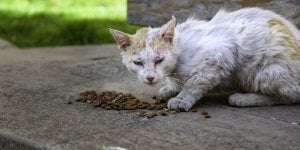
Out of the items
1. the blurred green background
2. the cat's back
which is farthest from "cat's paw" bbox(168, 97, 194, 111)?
the blurred green background

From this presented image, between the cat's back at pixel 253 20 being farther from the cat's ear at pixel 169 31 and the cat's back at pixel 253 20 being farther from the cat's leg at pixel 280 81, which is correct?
the cat's ear at pixel 169 31

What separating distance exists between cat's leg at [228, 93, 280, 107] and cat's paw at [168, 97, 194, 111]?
309 millimetres

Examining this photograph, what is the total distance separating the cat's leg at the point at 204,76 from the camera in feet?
12.3

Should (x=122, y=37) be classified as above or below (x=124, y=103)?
above

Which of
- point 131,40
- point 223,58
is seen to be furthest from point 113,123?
point 223,58

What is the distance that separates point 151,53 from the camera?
3.60 m

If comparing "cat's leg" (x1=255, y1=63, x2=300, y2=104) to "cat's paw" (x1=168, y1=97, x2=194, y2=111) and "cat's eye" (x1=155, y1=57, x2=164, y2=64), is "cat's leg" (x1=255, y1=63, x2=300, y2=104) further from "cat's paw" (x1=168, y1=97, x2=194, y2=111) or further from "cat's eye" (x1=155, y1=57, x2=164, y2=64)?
"cat's eye" (x1=155, y1=57, x2=164, y2=64)

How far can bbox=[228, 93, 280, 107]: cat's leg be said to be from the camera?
12.6 feet

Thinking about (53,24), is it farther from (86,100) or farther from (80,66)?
(86,100)

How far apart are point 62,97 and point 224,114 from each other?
117 cm

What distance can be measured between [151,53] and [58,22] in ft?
13.2

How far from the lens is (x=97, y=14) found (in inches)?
321

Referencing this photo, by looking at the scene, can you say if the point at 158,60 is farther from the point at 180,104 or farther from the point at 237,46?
the point at 237,46

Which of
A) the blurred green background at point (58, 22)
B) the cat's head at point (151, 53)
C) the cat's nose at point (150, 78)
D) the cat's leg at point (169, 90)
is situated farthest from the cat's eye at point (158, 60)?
the blurred green background at point (58, 22)
